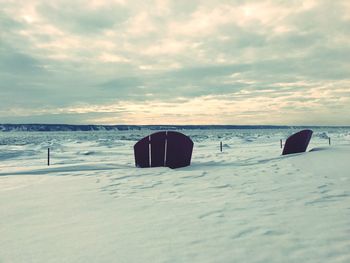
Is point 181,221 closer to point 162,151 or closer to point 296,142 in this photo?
point 162,151

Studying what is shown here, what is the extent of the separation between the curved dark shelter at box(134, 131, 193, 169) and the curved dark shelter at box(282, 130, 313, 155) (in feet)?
22.9

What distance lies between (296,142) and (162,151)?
340 inches

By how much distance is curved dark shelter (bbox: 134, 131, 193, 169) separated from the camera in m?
13.6

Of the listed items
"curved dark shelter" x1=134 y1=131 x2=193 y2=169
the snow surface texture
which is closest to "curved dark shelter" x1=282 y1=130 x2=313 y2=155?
"curved dark shelter" x1=134 y1=131 x2=193 y2=169

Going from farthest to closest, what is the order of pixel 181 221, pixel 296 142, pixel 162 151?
pixel 296 142 < pixel 162 151 < pixel 181 221

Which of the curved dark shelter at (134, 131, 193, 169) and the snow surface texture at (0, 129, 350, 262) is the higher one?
the curved dark shelter at (134, 131, 193, 169)

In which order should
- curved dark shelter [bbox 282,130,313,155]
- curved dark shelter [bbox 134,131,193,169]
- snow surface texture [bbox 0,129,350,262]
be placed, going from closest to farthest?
1. snow surface texture [bbox 0,129,350,262]
2. curved dark shelter [bbox 134,131,193,169]
3. curved dark shelter [bbox 282,130,313,155]

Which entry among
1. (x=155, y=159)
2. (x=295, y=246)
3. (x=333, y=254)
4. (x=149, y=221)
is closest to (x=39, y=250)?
(x=149, y=221)

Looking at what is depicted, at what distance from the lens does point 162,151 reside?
535 inches

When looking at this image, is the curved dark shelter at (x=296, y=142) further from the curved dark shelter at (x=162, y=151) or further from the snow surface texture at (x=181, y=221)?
the snow surface texture at (x=181, y=221)

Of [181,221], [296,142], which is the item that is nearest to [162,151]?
[296,142]

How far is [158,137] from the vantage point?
13781 millimetres

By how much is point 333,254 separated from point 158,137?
1071 centimetres

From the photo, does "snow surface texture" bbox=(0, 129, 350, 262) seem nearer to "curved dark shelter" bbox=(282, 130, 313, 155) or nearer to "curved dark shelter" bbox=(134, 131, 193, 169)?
"curved dark shelter" bbox=(134, 131, 193, 169)
